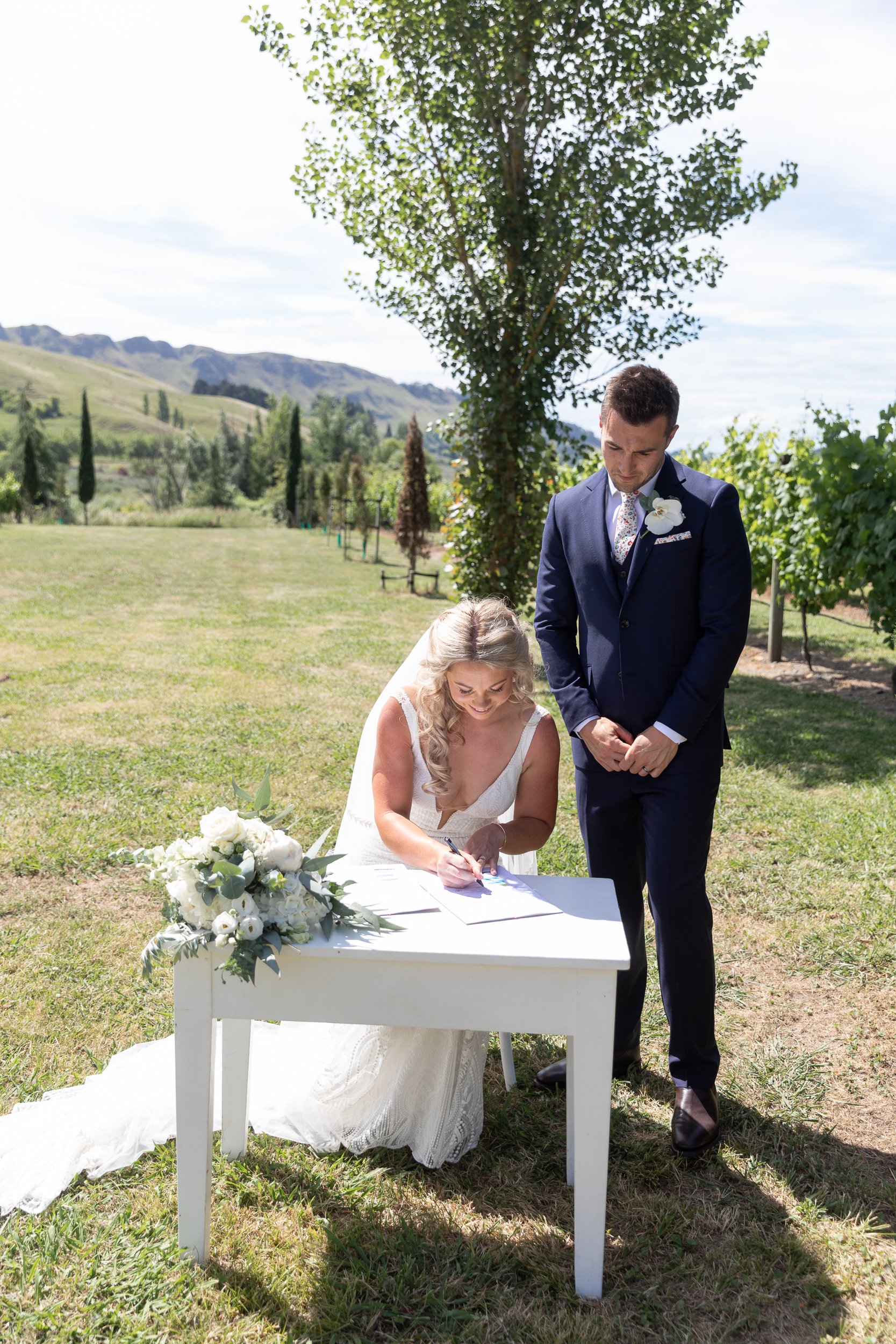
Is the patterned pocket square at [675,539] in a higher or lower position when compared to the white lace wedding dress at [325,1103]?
higher

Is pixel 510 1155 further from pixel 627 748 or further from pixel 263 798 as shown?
pixel 263 798

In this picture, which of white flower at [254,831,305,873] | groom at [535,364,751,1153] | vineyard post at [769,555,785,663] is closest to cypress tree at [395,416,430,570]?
vineyard post at [769,555,785,663]

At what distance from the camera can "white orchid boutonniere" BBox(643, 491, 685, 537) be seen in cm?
297

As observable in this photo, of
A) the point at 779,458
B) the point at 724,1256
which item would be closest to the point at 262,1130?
the point at 724,1256

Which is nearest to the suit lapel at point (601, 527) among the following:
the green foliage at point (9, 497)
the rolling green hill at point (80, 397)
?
the green foliage at point (9, 497)

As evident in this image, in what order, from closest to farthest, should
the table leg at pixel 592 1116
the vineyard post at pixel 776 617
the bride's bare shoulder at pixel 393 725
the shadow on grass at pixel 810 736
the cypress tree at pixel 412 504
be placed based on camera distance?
the table leg at pixel 592 1116
the bride's bare shoulder at pixel 393 725
the shadow on grass at pixel 810 736
the vineyard post at pixel 776 617
the cypress tree at pixel 412 504

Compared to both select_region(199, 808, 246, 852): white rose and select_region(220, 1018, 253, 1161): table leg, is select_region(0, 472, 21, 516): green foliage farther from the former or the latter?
select_region(199, 808, 246, 852): white rose

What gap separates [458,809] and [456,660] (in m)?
0.58

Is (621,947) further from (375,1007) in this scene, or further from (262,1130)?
(262,1130)

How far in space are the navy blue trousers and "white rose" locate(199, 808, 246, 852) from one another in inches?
51.3

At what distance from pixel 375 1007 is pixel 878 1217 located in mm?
1673

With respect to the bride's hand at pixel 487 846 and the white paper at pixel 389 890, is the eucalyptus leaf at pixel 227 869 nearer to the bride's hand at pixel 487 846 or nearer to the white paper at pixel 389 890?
the white paper at pixel 389 890

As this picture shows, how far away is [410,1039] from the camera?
10.1 feet

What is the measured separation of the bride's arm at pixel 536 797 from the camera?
322 centimetres
